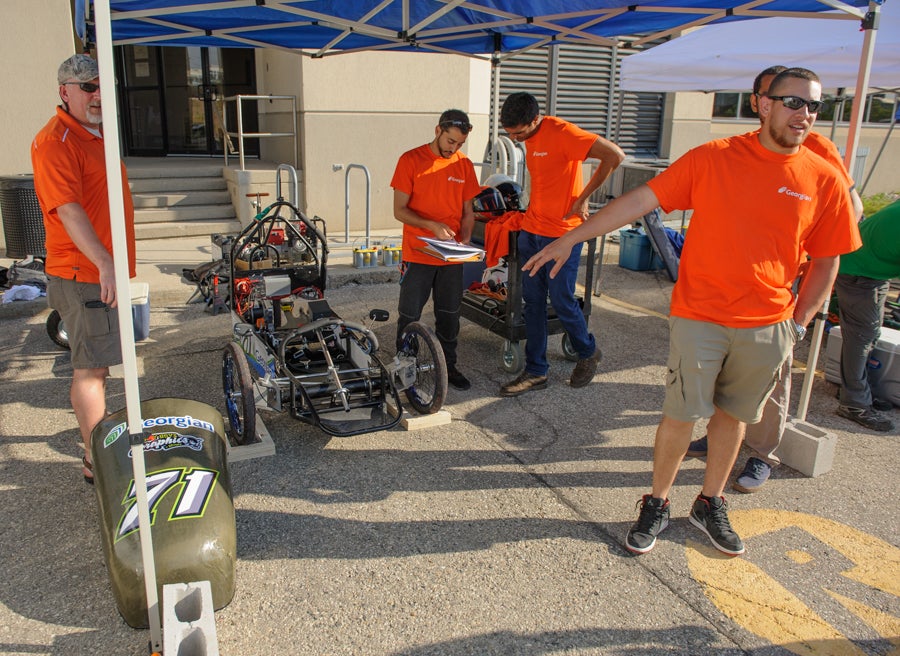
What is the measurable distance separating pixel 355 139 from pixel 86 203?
7.40m

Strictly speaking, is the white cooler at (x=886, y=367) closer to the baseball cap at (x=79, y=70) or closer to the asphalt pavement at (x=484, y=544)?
the asphalt pavement at (x=484, y=544)

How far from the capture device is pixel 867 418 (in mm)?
4672

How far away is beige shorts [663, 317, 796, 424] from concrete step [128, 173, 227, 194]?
8878 mm

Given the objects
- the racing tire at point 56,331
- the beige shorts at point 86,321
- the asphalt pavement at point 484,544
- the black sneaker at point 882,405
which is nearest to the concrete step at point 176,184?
the racing tire at point 56,331

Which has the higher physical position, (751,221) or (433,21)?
(433,21)

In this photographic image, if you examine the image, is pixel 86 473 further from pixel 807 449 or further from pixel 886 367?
pixel 886 367

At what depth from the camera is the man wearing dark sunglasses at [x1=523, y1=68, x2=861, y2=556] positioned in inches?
113

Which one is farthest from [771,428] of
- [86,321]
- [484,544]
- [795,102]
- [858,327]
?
[86,321]

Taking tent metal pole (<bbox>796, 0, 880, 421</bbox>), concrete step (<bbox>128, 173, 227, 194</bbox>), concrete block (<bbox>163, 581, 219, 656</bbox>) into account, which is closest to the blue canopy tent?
tent metal pole (<bbox>796, 0, 880, 421</bbox>)

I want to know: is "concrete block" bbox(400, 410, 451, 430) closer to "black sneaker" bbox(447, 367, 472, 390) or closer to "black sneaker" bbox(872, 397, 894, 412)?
"black sneaker" bbox(447, 367, 472, 390)

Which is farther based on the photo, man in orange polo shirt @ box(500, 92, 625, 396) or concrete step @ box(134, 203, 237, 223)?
concrete step @ box(134, 203, 237, 223)

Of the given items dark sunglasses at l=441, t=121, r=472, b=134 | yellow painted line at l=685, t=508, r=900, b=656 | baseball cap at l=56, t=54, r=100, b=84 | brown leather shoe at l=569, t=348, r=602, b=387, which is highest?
baseball cap at l=56, t=54, r=100, b=84

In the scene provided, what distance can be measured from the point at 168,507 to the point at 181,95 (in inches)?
468

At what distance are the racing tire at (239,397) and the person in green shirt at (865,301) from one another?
3.79 meters
